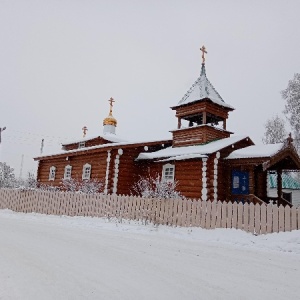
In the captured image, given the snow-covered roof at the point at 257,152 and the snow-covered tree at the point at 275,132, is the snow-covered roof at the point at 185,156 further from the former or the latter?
the snow-covered tree at the point at 275,132

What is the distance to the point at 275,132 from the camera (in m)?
34.4

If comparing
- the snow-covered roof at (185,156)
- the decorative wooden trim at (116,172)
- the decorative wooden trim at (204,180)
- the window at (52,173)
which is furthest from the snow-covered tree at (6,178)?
the decorative wooden trim at (204,180)

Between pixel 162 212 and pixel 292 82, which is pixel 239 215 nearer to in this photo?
pixel 162 212

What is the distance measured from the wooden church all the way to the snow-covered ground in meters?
6.64

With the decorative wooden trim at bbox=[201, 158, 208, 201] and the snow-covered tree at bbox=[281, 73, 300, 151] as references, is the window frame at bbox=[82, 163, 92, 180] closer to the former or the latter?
the decorative wooden trim at bbox=[201, 158, 208, 201]

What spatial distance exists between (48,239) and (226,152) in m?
11.7

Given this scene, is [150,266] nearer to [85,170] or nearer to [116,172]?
[116,172]

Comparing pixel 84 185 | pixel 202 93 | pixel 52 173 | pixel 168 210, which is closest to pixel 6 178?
pixel 52 173

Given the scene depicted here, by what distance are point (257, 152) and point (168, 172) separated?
558cm

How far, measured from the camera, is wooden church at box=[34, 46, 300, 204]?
1568cm

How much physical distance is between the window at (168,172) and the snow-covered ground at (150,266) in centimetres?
855

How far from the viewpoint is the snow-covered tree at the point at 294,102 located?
27406mm

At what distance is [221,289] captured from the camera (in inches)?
169

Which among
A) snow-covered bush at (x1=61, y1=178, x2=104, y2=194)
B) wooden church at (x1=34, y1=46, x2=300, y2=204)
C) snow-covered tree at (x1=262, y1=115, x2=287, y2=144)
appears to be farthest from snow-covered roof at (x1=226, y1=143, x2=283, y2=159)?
snow-covered tree at (x1=262, y1=115, x2=287, y2=144)
